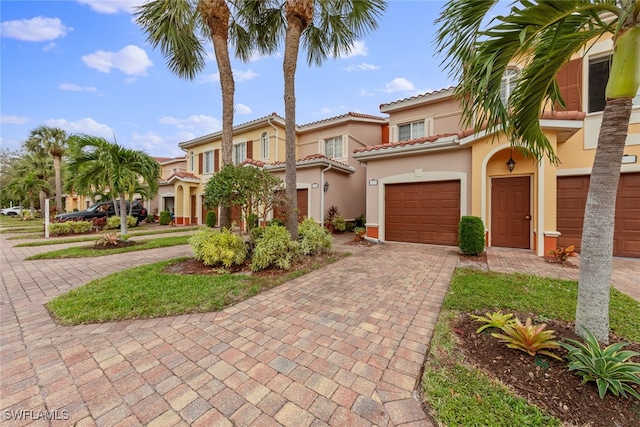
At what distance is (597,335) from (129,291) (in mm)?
6460

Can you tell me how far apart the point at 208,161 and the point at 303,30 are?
13755 mm

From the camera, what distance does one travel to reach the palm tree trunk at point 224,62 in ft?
21.5

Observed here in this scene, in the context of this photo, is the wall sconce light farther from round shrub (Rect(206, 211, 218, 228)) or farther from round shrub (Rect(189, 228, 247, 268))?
round shrub (Rect(206, 211, 218, 228))

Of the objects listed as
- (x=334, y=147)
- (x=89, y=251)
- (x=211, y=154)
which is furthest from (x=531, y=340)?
(x=211, y=154)

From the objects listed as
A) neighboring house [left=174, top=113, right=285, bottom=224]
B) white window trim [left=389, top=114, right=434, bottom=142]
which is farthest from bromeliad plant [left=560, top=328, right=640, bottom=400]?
neighboring house [left=174, top=113, right=285, bottom=224]

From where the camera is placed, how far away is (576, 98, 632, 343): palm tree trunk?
2.27 metres

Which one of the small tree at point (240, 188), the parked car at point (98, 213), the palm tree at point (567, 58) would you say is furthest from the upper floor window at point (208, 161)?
the palm tree at point (567, 58)

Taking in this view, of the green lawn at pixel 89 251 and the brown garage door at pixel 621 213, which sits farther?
the green lawn at pixel 89 251

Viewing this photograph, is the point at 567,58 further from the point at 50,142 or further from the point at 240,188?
the point at 50,142

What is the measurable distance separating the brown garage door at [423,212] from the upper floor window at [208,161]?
13.9 m

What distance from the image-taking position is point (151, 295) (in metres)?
4.12

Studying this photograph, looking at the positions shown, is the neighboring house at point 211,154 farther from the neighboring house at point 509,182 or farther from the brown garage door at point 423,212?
the brown garage door at point 423,212

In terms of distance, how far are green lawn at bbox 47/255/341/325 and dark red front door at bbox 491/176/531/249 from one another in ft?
22.7

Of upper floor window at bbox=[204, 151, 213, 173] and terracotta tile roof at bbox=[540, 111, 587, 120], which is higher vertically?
upper floor window at bbox=[204, 151, 213, 173]
